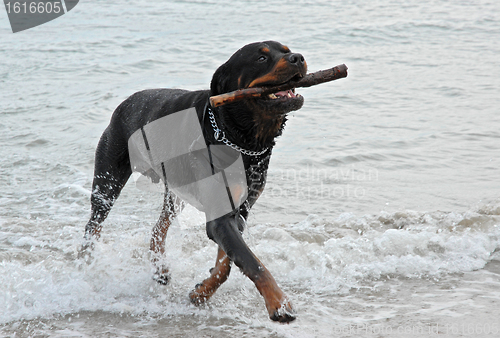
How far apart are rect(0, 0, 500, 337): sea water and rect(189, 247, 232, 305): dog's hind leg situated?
8 centimetres

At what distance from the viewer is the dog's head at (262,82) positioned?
2.87 meters

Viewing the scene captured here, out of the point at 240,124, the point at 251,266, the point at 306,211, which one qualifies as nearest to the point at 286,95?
the point at 240,124

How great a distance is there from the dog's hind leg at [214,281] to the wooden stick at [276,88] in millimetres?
984

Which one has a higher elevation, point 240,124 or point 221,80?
point 221,80

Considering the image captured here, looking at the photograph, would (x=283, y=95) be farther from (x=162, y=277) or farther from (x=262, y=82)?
(x=162, y=277)

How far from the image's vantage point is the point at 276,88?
114 inches

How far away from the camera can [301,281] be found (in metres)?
3.65

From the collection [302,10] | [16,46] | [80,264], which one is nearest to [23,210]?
[80,264]

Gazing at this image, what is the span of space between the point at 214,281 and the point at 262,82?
1310mm

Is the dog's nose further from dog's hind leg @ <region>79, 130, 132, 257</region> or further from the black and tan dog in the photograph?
dog's hind leg @ <region>79, 130, 132, 257</region>

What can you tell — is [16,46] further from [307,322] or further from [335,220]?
[307,322]

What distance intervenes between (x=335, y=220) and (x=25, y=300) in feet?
8.89

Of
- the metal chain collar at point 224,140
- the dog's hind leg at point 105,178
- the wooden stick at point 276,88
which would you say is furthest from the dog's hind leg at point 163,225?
the wooden stick at point 276,88

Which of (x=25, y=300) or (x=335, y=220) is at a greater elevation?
(x=25, y=300)
